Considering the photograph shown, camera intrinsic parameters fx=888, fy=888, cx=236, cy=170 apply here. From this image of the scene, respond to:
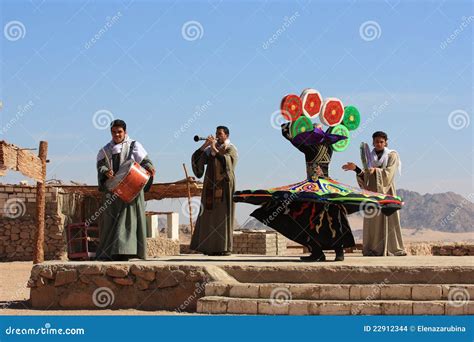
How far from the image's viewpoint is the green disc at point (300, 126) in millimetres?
11270

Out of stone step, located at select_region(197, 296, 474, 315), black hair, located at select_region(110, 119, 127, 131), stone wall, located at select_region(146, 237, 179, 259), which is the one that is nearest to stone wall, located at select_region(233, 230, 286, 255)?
stone wall, located at select_region(146, 237, 179, 259)

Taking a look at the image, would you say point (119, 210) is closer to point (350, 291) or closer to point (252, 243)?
point (350, 291)

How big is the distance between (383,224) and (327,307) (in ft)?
15.8

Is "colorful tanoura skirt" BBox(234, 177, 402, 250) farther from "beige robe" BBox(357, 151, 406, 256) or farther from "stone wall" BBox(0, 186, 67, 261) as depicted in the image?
"stone wall" BBox(0, 186, 67, 261)

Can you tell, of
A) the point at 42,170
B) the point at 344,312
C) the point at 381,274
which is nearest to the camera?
the point at 344,312

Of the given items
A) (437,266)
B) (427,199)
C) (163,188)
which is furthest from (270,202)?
(427,199)

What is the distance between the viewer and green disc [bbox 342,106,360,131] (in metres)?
11.9

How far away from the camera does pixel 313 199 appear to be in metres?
10.5

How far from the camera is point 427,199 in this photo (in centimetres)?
11706

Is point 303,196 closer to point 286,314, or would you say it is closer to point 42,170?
point 286,314

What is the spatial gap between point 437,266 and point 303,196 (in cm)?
178

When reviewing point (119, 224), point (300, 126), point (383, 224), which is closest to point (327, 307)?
point (300, 126)

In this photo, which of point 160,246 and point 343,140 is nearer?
point 343,140

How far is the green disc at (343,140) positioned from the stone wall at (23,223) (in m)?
12.7
